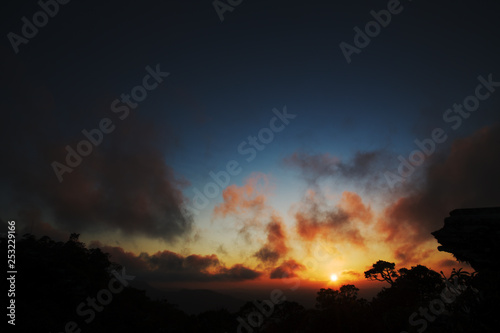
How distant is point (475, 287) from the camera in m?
11.8

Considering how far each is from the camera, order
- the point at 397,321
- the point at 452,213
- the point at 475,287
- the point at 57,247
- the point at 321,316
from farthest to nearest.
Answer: the point at 57,247
the point at 321,316
the point at 397,321
the point at 452,213
the point at 475,287

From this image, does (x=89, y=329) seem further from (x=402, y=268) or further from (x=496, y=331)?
(x=402, y=268)

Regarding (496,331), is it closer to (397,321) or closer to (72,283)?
(397,321)

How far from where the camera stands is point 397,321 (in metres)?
22.1

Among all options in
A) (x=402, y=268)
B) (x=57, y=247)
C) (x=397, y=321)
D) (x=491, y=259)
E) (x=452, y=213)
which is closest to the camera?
(x=491, y=259)

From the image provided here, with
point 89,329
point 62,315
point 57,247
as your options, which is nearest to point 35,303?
point 62,315

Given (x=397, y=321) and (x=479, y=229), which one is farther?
(x=397, y=321)

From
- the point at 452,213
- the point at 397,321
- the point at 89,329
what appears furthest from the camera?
the point at 89,329

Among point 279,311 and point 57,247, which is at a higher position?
point 57,247

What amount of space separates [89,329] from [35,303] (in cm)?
903

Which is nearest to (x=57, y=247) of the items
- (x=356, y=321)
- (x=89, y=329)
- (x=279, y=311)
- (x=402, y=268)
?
(x=89, y=329)

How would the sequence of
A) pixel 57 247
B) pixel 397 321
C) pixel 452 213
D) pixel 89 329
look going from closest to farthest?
pixel 452 213, pixel 397 321, pixel 89 329, pixel 57 247

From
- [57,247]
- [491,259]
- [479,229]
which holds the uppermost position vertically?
[57,247]

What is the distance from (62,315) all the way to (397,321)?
42678 mm
